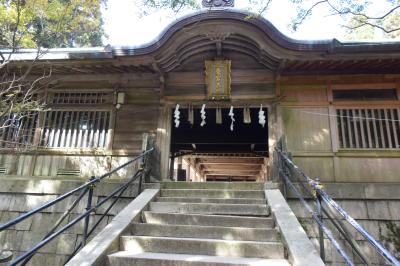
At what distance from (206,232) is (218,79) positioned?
471 centimetres

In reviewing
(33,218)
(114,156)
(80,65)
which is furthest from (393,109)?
(33,218)

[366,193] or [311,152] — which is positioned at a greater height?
[311,152]

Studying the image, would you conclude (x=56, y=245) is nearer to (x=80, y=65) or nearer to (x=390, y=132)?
(x=80, y=65)

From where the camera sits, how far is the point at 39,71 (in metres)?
9.02

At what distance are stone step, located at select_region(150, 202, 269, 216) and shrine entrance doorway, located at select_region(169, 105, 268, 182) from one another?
10.0 feet

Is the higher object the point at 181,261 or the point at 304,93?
the point at 304,93

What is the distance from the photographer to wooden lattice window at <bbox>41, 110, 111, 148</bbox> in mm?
8594

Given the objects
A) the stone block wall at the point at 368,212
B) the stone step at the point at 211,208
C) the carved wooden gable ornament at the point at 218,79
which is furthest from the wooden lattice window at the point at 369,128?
the stone step at the point at 211,208

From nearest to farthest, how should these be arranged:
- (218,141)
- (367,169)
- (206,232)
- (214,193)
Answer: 1. (206,232)
2. (214,193)
3. (367,169)
4. (218,141)

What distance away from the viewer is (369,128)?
786 centimetres

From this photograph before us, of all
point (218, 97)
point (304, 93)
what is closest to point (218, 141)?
point (218, 97)

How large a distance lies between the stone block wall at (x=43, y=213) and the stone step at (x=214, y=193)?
3.02 feet

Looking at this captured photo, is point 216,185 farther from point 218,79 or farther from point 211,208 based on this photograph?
point 218,79

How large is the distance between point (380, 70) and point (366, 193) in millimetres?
3657
